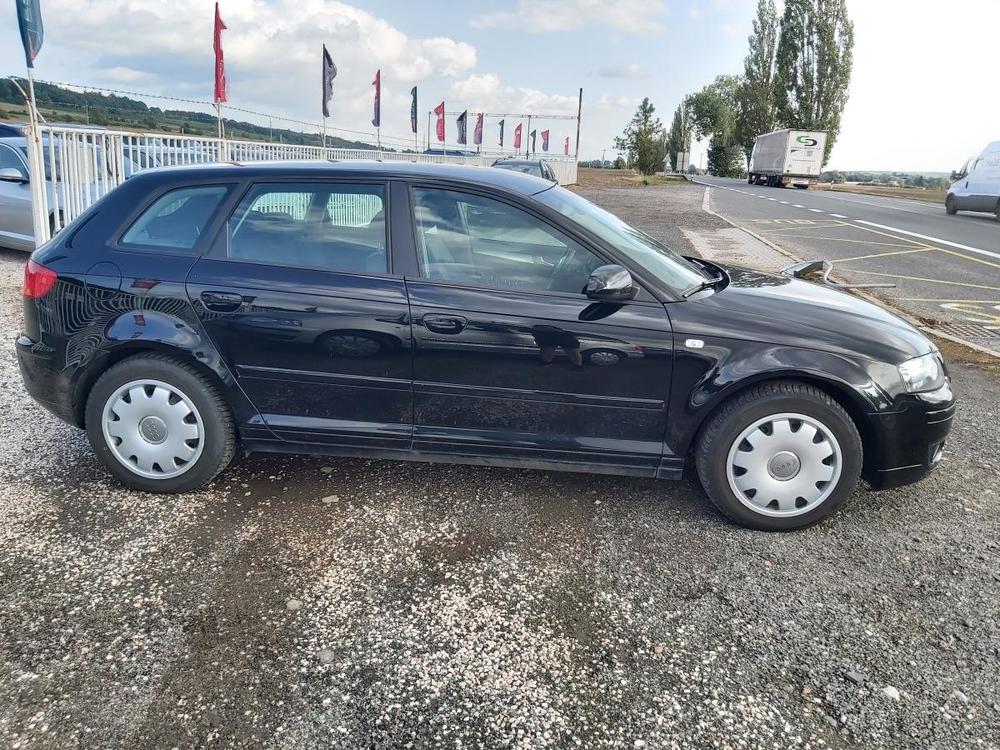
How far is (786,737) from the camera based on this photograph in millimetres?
2168

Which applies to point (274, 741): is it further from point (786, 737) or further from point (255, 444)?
point (255, 444)

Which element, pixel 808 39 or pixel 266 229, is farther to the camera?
pixel 808 39

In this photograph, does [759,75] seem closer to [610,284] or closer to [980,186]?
[980,186]

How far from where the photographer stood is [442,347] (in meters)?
3.32

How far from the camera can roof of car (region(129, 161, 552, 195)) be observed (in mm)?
3523

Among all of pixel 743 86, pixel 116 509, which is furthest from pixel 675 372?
pixel 743 86

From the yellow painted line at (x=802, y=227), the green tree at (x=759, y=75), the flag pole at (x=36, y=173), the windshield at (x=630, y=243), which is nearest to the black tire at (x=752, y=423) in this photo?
the windshield at (x=630, y=243)

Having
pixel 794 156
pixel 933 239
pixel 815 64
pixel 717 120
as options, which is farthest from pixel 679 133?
pixel 933 239

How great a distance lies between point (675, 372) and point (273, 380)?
6.10 ft

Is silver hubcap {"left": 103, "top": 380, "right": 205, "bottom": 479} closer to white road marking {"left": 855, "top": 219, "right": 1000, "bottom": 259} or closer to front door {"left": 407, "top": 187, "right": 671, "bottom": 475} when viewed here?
front door {"left": 407, "top": 187, "right": 671, "bottom": 475}

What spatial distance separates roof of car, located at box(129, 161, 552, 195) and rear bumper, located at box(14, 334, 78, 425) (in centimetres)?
103

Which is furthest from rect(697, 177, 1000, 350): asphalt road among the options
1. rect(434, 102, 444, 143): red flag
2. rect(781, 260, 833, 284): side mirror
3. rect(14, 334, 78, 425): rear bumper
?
rect(434, 102, 444, 143): red flag

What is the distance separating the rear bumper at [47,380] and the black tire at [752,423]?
3.05 metres

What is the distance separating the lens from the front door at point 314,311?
3355 mm
